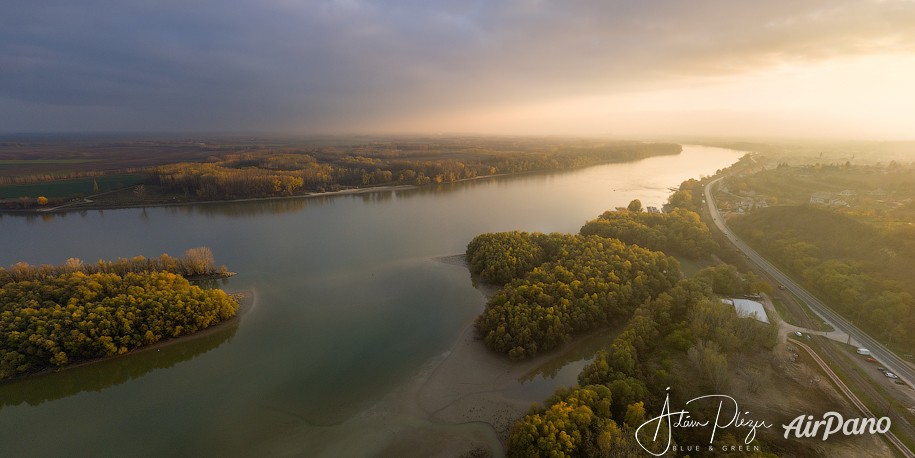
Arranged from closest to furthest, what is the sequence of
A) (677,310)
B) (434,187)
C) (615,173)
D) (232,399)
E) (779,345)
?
(232,399), (779,345), (677,310), (434,187), (615,173)

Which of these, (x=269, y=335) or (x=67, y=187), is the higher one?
(x=67, y=187)

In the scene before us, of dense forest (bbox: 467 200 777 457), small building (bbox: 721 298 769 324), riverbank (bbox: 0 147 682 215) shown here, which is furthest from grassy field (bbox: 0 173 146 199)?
small building (bbox: 721 298 769 324)

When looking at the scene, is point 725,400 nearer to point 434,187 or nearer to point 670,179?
point 434,187

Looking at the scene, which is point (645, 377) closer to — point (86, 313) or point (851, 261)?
point (851, 261)

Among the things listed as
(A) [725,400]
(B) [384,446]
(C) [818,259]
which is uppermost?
(C) [818,259]

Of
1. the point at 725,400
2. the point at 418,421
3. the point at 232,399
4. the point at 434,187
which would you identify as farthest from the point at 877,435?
the point at 434,187

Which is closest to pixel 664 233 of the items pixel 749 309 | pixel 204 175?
pixel 749 309

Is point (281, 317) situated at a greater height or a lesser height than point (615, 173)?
lesser
